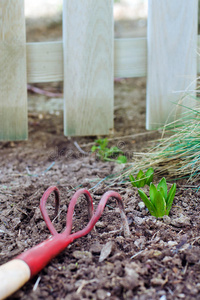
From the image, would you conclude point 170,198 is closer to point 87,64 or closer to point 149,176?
point 149,176

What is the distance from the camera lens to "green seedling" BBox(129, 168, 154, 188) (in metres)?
1.78

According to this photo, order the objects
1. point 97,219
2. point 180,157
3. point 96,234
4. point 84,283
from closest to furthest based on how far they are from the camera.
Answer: point 84,283 < point 97,219 < point 96,234 < point 180,157

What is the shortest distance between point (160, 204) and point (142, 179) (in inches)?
11.0

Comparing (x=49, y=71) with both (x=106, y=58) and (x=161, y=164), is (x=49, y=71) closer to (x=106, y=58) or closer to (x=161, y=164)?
(x=106, y=58)

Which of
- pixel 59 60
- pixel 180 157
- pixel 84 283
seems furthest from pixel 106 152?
pixel 84 283

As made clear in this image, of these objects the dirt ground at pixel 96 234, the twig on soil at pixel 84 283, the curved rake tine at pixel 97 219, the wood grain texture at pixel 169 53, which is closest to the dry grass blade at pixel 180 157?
the dirt ground at pixel 96 234

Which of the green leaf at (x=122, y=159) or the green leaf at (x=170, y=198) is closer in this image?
the green leaf at (x=170, y=198)

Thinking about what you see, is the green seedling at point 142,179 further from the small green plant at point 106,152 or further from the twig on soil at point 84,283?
the twig on soil at point 84,283

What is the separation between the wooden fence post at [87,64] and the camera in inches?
88.9

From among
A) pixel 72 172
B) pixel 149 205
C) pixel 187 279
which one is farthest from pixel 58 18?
pixel 187 279

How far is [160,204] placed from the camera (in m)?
1.51

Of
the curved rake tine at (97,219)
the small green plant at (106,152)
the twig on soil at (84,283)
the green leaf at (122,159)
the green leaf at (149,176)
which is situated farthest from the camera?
the small green plant at (106,152)

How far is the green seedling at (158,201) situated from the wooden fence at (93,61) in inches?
36.7

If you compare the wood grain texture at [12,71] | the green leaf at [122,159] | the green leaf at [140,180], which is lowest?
the green leaf at [140,180]
